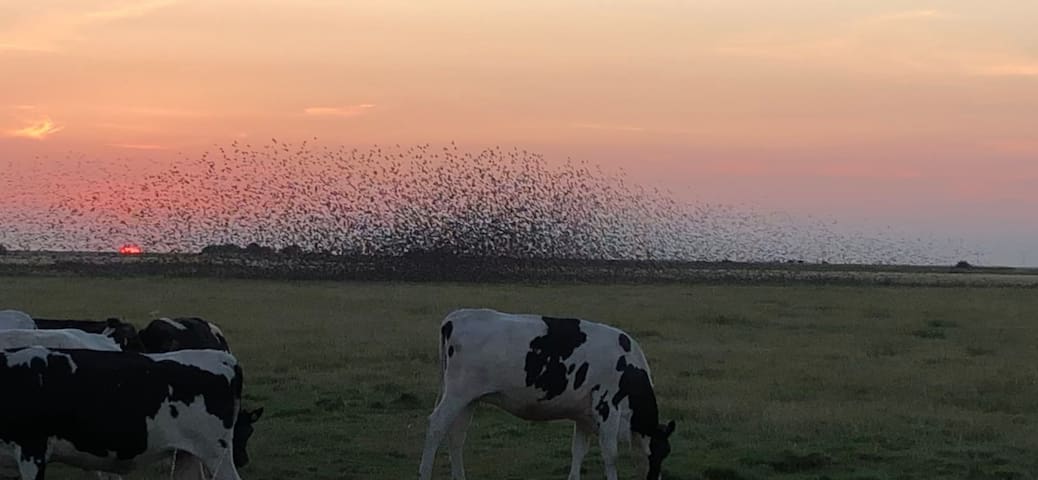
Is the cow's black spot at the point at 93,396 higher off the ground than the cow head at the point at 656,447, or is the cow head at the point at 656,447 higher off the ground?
the cow's black spot at the point at 93,396

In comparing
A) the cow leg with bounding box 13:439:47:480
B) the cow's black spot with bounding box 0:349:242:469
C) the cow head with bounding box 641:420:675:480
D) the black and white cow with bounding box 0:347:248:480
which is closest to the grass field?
the cow head with bounding box 641:420:675:480

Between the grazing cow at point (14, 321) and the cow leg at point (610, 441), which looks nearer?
the cow leg at point (610, 441)

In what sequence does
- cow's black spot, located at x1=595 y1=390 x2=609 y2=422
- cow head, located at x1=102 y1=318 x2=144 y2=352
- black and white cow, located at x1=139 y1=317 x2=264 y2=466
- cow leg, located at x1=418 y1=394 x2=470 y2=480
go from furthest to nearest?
black and white cow, located at x1=139 y1=317 x2=264 y2=466 < cow head, located at x1=102 y1=318 x2=144 y2=352 < cow's black spot, located at x1=595 y1=390 x2=609 y2=422 < cow leg, located at x1=418 y1=394 x2=470 y2=480

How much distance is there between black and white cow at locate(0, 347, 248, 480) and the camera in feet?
29.3

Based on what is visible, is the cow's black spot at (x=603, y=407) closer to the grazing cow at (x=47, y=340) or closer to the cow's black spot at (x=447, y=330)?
the cow's black spot at (x=447, y=330)

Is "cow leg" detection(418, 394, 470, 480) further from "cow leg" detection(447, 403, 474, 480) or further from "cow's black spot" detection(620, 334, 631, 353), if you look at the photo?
"cow's black spot" detection(620, 334, 631, 353)

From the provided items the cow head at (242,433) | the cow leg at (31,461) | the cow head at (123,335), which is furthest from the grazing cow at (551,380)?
the cow leg at (31,461)

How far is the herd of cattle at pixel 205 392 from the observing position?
29.5ft

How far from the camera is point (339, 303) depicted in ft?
106

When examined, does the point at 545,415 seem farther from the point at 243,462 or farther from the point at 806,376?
the point at 806,376

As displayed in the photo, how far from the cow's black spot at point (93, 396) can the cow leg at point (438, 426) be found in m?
2.57

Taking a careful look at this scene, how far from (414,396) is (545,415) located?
467cm

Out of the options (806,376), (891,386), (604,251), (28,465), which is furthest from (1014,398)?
(604,251)

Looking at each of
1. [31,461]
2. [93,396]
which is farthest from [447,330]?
[31,461]
